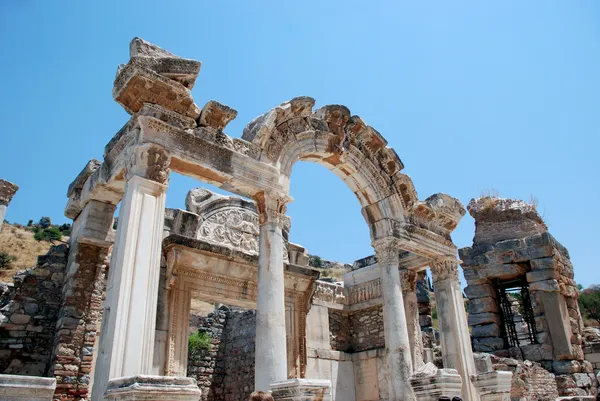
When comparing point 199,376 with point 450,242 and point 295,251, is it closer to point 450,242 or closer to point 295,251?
point 295,251

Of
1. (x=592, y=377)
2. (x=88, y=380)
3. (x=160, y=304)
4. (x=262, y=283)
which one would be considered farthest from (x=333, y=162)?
(x=592, y=377)

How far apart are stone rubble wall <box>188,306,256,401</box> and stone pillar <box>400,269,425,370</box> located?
4175 millimetres

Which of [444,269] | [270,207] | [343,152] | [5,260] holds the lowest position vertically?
[444,269]

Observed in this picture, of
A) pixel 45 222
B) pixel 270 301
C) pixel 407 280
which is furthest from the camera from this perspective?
pixel 45 222

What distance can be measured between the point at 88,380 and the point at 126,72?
536 centimetres

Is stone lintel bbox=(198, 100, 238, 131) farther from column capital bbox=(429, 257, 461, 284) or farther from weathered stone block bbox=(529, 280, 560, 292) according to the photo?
weathered stone block bbox=(529, 280, 560, 292)

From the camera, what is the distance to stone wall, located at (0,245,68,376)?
8625 mm

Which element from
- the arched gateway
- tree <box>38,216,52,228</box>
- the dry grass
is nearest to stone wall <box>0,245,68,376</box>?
the arched gateway

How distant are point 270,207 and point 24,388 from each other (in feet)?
18.0

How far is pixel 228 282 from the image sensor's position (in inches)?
430

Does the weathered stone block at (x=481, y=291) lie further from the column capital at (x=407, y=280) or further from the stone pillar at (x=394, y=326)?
the stone pillar at (x=394, y=326)

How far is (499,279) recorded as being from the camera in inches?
733

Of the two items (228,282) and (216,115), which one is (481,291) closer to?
(228,282)

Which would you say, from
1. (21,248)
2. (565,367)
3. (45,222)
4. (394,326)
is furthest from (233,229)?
(45,222)
